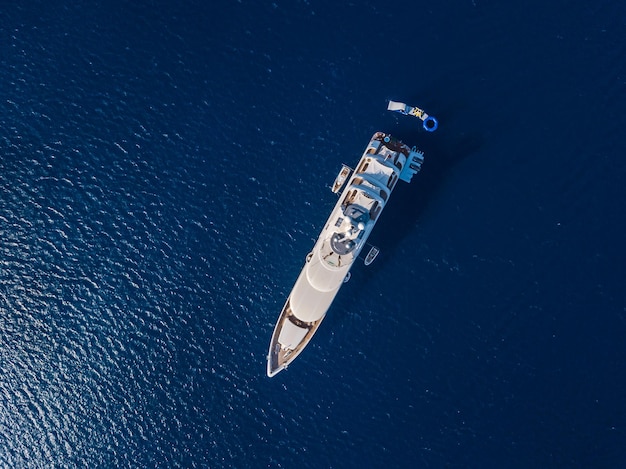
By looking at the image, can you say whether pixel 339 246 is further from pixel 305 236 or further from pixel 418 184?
pixel 418 184

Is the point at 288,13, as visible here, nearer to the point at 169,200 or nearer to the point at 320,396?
the point at 169,200

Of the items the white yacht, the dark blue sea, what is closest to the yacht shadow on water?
the dark blue sea

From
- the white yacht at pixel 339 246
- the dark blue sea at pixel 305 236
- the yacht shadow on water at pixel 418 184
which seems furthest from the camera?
the yacht shadow on water at pixel 418 184

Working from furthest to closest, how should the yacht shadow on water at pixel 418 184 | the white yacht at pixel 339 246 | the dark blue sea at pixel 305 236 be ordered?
the yacht shadow on water at pixel 418 184 → the dark blue sea at pixel 305 236 → the white yacht at pixel 339 246

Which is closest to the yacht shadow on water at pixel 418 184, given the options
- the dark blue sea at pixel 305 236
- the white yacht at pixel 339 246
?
the dark blue sea at pixel 305 236

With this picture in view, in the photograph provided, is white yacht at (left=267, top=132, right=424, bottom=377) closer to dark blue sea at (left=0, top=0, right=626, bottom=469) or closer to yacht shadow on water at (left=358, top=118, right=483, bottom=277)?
yacht shadow on water at (left=358, top=118, right=483, bottom=277)

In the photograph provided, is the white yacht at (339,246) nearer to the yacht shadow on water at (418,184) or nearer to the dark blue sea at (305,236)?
the yacht shadow on water at (418,184)

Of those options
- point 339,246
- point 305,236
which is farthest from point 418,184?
point 305,236

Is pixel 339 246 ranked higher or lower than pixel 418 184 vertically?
lower
